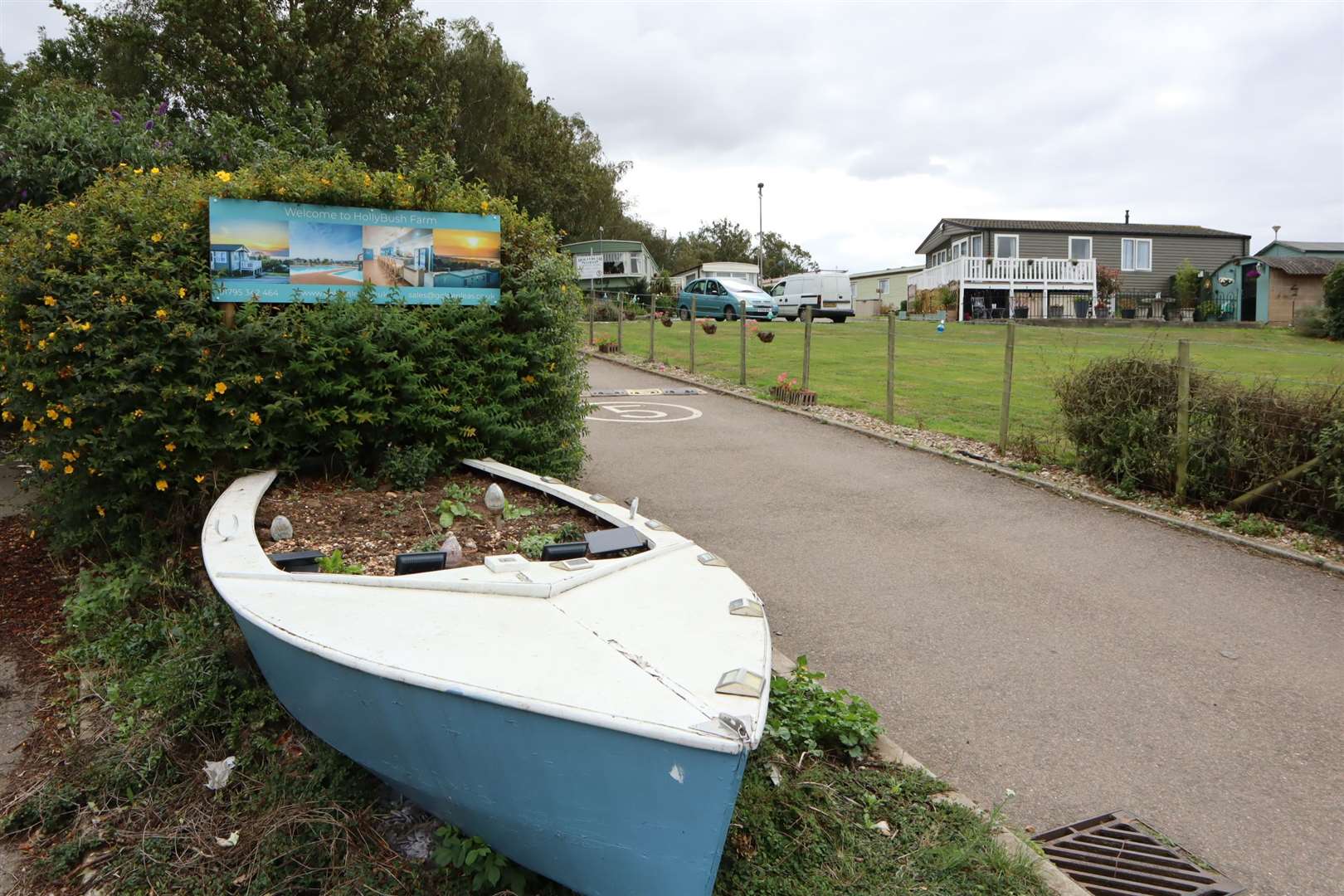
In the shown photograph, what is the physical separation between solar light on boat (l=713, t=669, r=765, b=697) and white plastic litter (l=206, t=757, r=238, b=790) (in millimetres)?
2370

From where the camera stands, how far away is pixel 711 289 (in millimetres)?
32062

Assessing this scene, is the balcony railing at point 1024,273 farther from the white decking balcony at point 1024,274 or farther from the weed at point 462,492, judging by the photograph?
the weed at point 462,492

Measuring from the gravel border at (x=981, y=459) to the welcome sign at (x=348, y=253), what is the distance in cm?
453

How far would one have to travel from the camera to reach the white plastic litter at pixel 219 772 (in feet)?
12.7

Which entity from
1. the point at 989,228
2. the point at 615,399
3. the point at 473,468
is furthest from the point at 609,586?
the point at 989,228

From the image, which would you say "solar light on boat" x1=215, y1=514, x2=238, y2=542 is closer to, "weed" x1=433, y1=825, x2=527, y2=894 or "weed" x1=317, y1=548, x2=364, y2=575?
"weed" x1=317, y1=548, x2=364, y2=575

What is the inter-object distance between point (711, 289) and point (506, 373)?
85.7ft

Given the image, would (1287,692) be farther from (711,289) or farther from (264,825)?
(711,289)

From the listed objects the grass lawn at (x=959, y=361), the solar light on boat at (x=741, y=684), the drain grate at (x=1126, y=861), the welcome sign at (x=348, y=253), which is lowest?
the drain grate at (x=1126, y=861)

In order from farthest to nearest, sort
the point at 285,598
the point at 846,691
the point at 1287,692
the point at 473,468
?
the point at 473,468 < the point at 1287,692 < the point at 846,691 < the point at 285,598

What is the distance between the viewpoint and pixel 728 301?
1215 inches

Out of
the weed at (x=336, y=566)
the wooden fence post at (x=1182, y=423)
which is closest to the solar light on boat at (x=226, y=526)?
the weed at (x=336, y=566)

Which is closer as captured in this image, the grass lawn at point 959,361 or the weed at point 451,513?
the weed at point 451,513

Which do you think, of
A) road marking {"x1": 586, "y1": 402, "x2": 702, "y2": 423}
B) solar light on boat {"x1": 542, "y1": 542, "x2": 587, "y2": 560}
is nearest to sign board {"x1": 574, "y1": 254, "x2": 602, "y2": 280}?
road marking {"x1": 586, "y1": 402, "x2": 702, "y2": 423}
